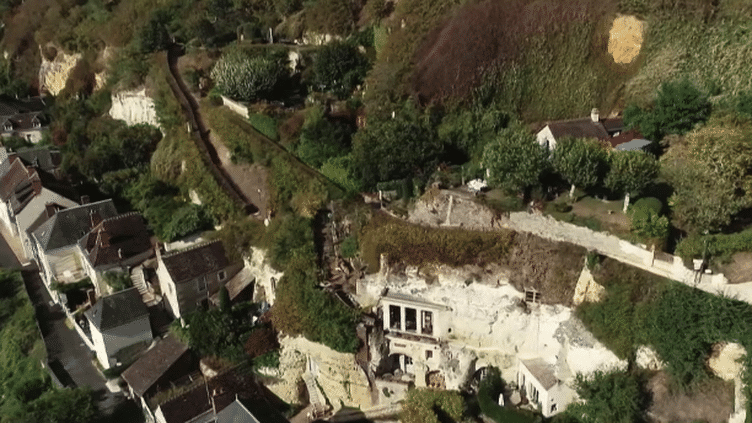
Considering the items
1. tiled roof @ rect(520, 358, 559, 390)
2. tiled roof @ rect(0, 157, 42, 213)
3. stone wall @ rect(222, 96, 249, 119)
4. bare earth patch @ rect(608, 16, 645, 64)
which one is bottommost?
tiled roof @ rect(520, 358, 559, 390)

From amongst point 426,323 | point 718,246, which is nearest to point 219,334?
point 426,323

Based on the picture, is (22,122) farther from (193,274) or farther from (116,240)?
(193,274)

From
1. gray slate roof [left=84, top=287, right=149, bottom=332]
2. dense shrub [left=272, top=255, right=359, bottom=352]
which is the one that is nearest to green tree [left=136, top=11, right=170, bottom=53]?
gray slate roof [left=84, top=287, right=149, bottom=332]

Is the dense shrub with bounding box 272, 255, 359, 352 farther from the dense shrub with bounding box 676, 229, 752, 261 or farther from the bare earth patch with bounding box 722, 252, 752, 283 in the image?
the bare earth patch with bounding box 722, 252, 752, 283

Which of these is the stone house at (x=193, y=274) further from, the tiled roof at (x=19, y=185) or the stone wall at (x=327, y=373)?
the tiled roof at (x=19, y=185)

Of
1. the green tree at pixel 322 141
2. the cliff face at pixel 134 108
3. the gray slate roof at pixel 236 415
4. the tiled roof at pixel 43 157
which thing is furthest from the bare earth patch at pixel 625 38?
the tiled roof at pixel 43 157

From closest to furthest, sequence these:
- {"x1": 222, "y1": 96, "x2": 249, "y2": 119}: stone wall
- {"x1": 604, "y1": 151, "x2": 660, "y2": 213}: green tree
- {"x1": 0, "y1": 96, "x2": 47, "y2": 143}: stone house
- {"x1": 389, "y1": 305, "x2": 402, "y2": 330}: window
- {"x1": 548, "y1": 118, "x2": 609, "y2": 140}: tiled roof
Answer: {"x1": 604, "y1": 151, "x2": 660, "y2": 213}: green tree < {"x1": 389, "y1": 305, "x2": 402, "y2": 330}: window < {"x1": 548, "y1": 118, "x2": 609, "y2": 140}: tiled roof < {"x1": 222, "y1": 96, "x2": 249, "y2": 119}: stone wall < {"x1": 0, "y1": 96, "x2": 47, "y2": 143}: stone house

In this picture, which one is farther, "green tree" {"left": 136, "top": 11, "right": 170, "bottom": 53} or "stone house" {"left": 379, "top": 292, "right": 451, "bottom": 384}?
"green tree" {"left": 136, "top": 11, "right": 170, "bottom": 53}

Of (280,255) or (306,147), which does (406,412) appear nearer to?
(280,255)
